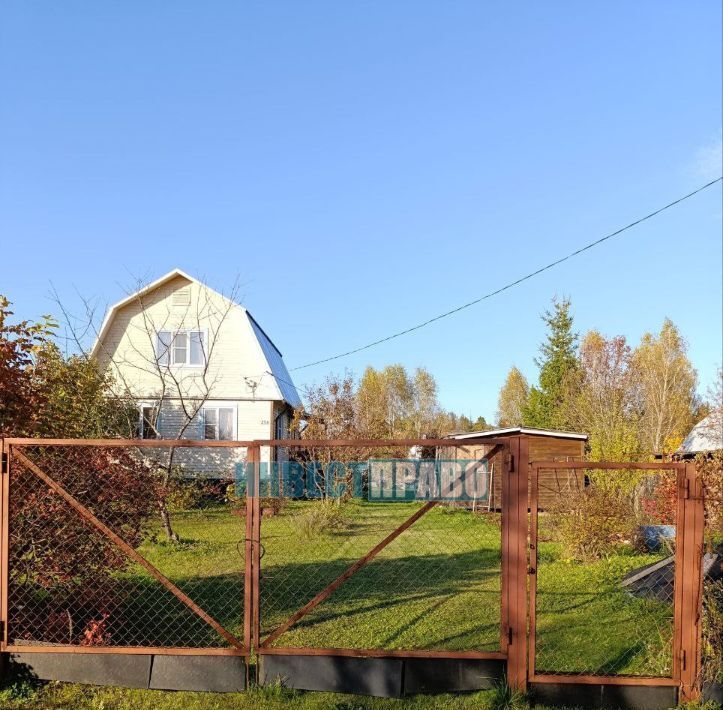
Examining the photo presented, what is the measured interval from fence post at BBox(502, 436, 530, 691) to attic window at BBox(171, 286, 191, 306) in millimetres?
17024

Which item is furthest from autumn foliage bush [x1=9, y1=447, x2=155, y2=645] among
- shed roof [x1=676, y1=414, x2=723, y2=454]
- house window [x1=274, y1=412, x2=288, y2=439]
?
house window [x1=274, y1=412, x2=288, y2=439]

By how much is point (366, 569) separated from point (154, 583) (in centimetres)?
295

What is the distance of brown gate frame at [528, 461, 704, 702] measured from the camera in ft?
14.4

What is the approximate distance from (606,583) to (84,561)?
20.8 feet

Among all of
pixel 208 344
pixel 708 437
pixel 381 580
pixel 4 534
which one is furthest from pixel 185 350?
pixel 4 534

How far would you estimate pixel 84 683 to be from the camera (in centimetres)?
469

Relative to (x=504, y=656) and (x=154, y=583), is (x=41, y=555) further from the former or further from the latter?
(x=504, y=656)

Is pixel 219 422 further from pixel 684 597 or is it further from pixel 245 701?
pixel 684 597

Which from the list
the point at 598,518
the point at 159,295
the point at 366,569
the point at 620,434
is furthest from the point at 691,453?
the point at 159,295

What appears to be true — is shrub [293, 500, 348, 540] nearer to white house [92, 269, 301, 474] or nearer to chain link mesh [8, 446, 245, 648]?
chain link mesh [8, 446, 245, 648]

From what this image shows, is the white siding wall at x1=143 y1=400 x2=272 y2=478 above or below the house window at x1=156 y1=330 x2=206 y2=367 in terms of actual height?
below

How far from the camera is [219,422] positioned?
66.7 feet

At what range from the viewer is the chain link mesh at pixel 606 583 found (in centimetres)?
527

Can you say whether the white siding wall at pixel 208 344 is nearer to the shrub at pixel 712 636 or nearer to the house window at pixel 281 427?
the house window at pixel 281 427
